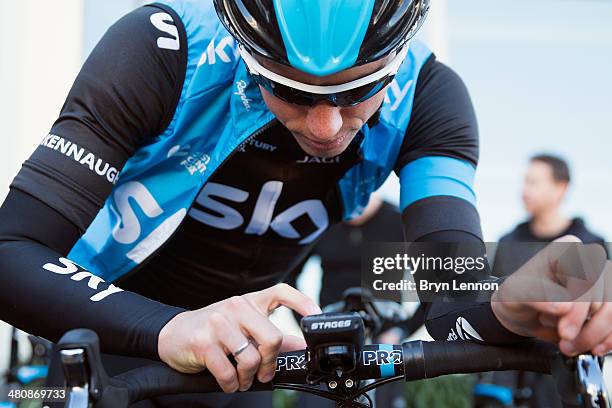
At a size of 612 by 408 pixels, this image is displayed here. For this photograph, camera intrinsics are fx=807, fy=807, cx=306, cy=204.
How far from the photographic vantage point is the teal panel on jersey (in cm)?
160

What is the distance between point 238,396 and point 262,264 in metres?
0.41

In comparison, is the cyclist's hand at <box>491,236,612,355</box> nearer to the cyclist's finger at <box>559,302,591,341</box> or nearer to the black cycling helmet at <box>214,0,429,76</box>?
the cyclist's finger at <box>559,302,591,341</box>

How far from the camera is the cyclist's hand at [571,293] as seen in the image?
1263 mm

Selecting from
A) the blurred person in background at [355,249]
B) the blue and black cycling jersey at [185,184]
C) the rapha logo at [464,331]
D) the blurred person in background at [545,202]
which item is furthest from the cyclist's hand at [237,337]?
the blurred person in background at [545,202]

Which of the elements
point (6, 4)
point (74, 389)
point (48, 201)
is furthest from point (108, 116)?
point (6, 4)

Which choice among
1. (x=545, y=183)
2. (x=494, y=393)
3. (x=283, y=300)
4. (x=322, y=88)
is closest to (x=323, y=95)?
(x=322, y=88)

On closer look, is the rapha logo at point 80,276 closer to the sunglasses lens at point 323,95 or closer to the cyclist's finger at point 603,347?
the sunglasses lens at point 323,95

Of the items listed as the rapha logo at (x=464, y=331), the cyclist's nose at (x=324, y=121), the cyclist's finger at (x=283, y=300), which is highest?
the cyclist's nose at (x=324, y=121)

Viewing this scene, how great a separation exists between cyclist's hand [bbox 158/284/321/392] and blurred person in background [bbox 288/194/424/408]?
418 cm

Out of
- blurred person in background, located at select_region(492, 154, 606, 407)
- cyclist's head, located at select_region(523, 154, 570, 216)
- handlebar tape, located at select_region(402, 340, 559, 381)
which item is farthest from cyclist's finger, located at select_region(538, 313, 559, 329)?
cyclist's head, located at select_region(523, 154, 570, 216)

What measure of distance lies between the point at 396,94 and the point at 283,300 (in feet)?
3.15

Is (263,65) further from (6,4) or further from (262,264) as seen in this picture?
(6,4)

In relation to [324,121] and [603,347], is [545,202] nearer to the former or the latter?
[324,121]

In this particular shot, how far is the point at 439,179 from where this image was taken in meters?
2.19
